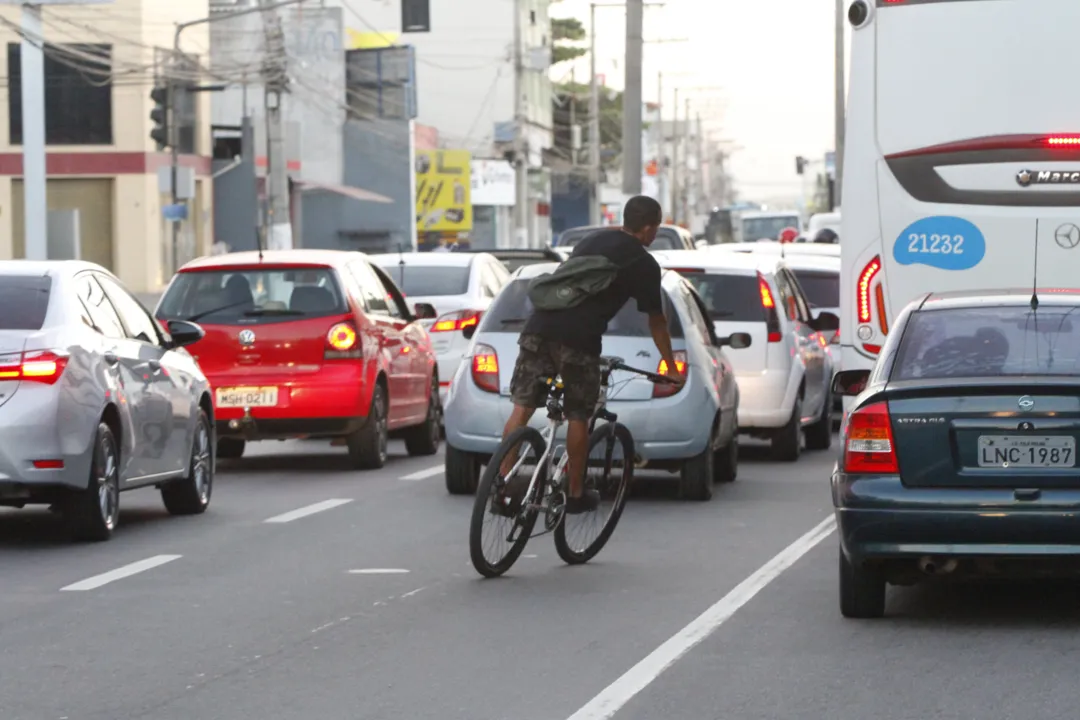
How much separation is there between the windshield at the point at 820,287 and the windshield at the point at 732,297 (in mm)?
5045

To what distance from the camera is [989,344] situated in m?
9.15

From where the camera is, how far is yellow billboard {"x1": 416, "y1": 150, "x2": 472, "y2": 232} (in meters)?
84.9

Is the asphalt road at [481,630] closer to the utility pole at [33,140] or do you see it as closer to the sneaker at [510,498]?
the sneaker at [510,498]

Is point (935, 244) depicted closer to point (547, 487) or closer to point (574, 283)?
point (574, 283)

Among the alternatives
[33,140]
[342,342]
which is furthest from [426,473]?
[33,140]

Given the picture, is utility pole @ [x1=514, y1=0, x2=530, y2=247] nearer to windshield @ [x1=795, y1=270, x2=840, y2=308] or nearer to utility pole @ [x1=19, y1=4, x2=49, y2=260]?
utility pole @ [x1=19, y1=4, x2=49, y2=260]

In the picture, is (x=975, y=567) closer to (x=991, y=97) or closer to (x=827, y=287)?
(x=991, y=97)

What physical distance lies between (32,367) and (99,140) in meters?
46.8

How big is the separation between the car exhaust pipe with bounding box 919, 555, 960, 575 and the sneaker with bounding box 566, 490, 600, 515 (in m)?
2.27

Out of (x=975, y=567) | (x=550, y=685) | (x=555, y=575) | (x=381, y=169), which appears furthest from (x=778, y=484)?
(x=381, y=169)

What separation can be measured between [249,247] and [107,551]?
54.7 m

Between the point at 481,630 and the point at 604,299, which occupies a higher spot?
the point at 604,299

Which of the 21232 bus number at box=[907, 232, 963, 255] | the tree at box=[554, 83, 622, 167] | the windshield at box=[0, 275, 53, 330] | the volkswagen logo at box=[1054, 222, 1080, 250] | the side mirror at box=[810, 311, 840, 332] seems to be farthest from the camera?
the tree at box=[554, 83, 622, 167]

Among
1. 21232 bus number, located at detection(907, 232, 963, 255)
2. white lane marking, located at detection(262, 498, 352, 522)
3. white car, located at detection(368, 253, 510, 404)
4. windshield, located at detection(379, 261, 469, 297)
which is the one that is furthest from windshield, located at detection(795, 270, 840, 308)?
white lane marking, located at detection(262, 498, 352, 522)
